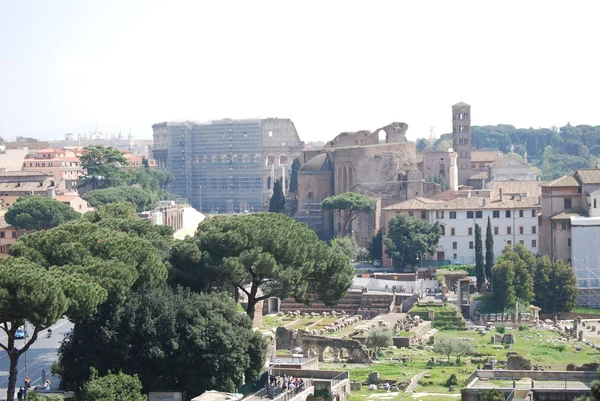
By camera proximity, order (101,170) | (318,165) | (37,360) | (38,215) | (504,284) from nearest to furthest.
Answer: (37,360) < (504,284) < (38,215) < (318,165) < (101,170)

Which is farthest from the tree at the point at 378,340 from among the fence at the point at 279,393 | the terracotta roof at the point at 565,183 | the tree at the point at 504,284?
the terracotta roof at the point at 565,183

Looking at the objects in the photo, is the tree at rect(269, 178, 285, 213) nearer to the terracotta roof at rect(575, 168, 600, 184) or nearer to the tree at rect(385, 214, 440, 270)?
the tree at rect(385, 214, 440, 270)

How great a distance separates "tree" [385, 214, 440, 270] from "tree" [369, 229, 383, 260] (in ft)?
13.8

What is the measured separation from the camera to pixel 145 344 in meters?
43.7

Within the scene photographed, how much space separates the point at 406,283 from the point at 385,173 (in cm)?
2556

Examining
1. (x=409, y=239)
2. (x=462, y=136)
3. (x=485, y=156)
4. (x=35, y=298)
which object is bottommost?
(x=35, y=298)

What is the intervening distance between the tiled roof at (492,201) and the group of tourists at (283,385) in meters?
41.3

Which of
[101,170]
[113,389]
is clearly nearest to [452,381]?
[113,389]

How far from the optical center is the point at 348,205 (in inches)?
3740

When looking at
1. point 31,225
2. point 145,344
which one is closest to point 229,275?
point 145,344

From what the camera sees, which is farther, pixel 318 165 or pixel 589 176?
pixel 318 165

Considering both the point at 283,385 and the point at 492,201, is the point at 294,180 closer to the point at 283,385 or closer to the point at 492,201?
the point at 492,201

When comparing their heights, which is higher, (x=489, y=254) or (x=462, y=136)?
(x=462, y=136)

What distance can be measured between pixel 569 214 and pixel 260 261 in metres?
32.0
